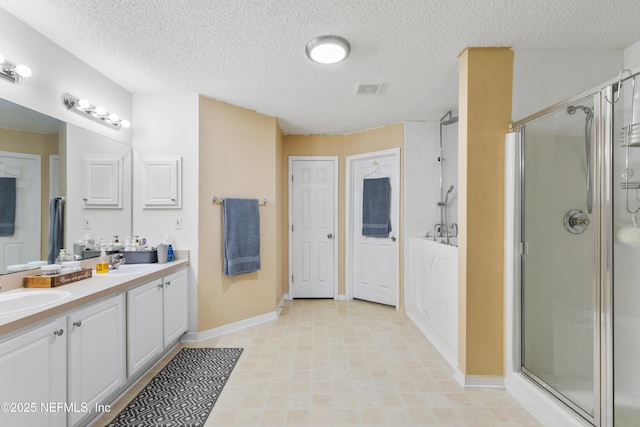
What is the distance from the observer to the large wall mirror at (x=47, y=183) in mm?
1691

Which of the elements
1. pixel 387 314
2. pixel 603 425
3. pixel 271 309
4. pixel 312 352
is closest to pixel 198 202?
pixel 271 309

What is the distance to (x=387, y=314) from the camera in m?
3.53

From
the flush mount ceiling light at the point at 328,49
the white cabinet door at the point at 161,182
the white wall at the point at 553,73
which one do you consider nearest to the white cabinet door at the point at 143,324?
the white cabinet door at the point at 161,182

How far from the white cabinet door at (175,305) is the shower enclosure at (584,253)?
8.63 feet

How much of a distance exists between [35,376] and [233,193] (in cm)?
206

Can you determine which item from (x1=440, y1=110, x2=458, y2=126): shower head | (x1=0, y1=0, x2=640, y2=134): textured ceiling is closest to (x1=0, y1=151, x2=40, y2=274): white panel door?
(x1=0, y1=0, x2=640, y2=134): textured ceiling

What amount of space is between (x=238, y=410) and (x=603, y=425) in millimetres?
1935

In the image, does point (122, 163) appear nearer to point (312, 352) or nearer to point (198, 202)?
point (198, 202)

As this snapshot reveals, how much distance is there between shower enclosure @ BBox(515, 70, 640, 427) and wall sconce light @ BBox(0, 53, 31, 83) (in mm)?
3085

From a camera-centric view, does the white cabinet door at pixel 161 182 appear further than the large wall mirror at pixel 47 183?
Yes

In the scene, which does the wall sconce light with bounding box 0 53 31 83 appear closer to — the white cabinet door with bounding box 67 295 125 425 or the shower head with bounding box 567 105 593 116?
the white cabinet door with bounding box 67 295 125 425

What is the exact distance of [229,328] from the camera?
2.98 metres

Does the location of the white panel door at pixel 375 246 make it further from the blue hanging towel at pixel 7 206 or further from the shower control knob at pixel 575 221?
the blue hanging towel at pixel 7 206

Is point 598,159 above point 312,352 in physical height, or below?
above
